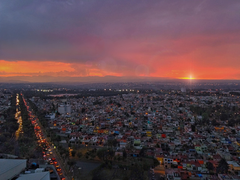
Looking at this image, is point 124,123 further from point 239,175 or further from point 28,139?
point 239,175

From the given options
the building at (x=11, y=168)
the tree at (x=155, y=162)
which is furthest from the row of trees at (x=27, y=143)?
the tree at (x=155, y=162)

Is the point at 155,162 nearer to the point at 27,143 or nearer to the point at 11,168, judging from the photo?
the point at 11,168

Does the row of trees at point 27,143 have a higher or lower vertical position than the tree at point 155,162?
higher

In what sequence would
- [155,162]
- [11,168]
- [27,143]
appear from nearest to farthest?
[11,168] → [155,162] → [27,143]

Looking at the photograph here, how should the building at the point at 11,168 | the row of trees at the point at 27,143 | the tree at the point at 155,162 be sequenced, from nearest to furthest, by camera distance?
the building at the point at 11,168 < the tree at the point at 155,162 < the row of trees at the point at 27,143

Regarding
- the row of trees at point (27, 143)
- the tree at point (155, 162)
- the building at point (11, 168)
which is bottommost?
the tree at point (155, 162)

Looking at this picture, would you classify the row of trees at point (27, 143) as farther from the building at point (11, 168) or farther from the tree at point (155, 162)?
the tree at point (155, 162)

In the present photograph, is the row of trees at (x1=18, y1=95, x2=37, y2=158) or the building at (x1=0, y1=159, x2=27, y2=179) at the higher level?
the building at (x1=0, y1=159, x2=27, y2=179)

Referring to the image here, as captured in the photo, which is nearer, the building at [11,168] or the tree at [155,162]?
the building at [11,168]

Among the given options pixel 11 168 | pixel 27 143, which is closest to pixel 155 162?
pixel 11 168

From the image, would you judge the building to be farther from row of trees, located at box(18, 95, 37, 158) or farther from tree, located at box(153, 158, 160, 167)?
tree, located at box(153, 158, 160, 167)

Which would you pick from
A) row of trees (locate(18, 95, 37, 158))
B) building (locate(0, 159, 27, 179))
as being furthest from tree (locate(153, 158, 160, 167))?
row of trees (locate(18, 95, 37, 158))

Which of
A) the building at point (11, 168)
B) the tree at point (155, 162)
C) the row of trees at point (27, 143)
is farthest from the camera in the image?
the row of trees at point (27, 143)
